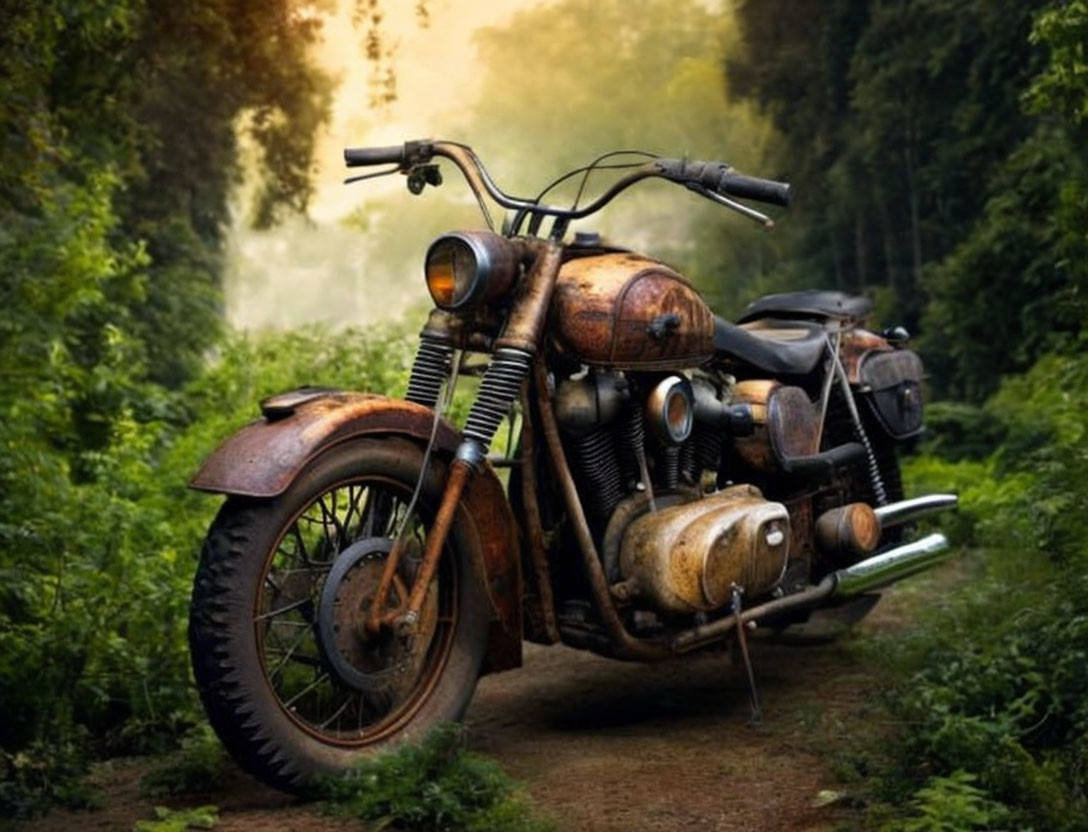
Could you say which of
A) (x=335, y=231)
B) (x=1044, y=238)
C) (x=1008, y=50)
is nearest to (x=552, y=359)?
(x=1044, y=238)

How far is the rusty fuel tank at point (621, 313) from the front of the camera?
4688 mm

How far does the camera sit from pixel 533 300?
459cm

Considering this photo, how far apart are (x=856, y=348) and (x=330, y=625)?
3.02 m

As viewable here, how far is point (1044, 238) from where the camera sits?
38.4 feet

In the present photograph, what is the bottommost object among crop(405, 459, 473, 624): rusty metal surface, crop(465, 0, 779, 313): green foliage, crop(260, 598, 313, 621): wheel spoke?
crop(260, 598, 313, 621): wheel spoke

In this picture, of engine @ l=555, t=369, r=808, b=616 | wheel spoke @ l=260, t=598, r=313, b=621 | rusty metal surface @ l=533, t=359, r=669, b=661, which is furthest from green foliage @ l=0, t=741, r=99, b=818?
engine @ l=555, t=369, r=808, b=616

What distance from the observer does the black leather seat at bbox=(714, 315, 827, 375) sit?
5.58 m

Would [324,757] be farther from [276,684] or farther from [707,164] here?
[707,164]

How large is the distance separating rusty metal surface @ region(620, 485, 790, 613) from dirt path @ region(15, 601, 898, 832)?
0.49 metres

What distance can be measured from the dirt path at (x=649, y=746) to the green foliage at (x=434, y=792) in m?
0.10

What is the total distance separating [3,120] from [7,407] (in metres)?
1.34

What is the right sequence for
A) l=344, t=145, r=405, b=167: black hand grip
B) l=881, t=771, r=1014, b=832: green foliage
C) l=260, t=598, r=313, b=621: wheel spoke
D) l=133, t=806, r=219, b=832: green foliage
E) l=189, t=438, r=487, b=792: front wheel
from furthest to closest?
l=344, t=145, r=405, b=167: black hand grip
l=260, t=598, r=313, b=621: wheel spoke
l=189, t=438, r=487, b=792: front wheel
l=133, t=806, r=219, b=832: green foliage
l=881, t=771, r=1014, b=832: green foliage

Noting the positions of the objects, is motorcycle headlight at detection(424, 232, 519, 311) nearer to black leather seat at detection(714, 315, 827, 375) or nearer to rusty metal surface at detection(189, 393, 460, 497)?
rusty metal surface at detection(189, 393, 460, 497)

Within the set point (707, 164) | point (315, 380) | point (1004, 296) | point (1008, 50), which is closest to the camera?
point (707, 164)
